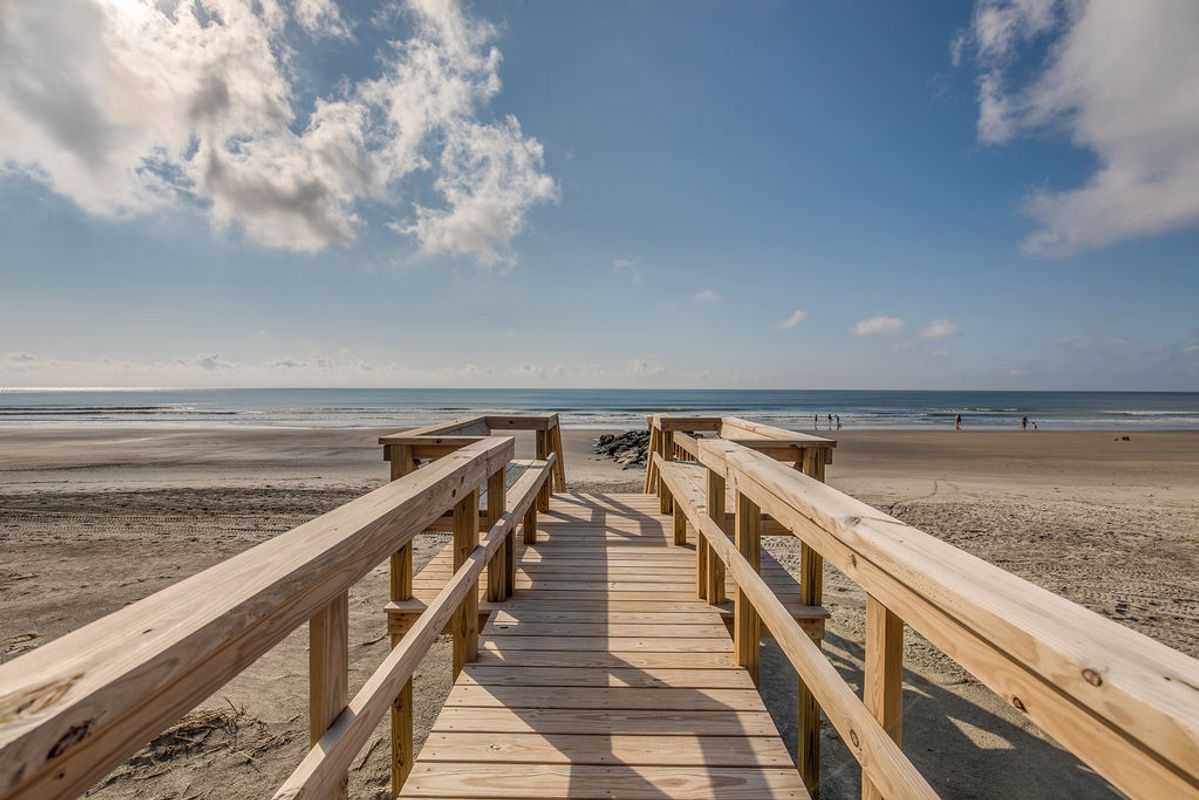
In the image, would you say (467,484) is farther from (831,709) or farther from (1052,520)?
(1052,520)

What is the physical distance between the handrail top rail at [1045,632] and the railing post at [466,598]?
1.90 m

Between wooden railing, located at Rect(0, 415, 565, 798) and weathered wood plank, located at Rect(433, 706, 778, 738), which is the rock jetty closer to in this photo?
weathered wood plank, located at Rect(433, 706, 778, 738)

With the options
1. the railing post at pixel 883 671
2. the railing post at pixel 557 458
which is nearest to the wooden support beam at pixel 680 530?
the railing post at pixel 557 458

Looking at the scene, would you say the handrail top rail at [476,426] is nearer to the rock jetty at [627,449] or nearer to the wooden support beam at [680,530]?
the wooden support beam at [680,530]

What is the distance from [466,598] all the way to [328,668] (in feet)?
5.05

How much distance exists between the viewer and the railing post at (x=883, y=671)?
1.30 meters

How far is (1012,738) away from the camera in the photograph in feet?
11.9

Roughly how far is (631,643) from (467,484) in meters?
1.36

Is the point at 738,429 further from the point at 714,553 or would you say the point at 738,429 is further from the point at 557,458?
the point at 557,458

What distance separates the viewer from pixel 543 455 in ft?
22.0

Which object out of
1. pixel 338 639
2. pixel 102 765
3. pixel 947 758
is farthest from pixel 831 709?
pixel 947 758

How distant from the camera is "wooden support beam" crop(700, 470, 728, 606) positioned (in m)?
3.18

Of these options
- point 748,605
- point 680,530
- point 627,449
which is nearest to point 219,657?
point 748,605

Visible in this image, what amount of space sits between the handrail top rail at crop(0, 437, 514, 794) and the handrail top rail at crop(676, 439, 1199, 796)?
1181mm
